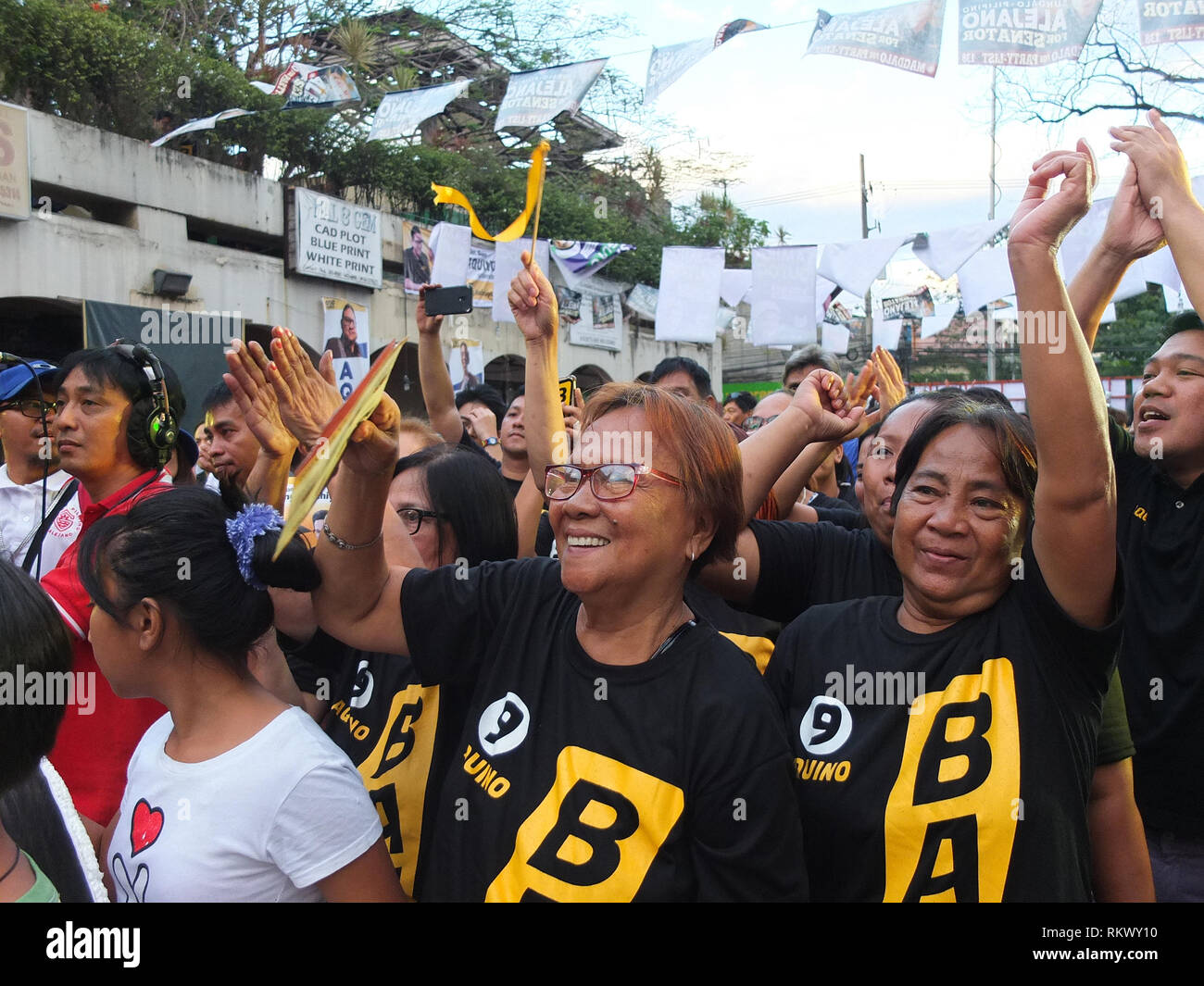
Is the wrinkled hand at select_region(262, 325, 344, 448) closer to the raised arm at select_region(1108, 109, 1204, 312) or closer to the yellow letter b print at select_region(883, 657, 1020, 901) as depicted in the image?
the yellow letter b print at select_region(883, 657, 1020, 901)

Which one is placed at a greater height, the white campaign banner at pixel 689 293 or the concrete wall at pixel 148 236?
the concrete wall at pixel 148 236

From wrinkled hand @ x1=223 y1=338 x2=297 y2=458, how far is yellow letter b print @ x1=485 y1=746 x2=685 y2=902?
0.87 metres

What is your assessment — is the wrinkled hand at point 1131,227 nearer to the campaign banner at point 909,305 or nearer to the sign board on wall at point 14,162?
the sign board on wall at point 14,162

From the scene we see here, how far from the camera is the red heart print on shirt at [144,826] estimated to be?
1633mm

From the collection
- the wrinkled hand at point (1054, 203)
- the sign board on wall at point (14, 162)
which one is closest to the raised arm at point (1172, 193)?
the wrinkled hand at point (1054, 203)

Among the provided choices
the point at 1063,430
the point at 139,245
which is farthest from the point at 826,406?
the point at 139,245

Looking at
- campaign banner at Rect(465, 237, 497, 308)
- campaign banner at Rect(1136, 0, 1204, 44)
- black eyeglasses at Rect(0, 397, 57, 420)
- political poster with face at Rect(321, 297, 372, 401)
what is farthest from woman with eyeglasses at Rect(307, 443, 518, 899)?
campaign banner at Rect(465, 237, 497, 308)

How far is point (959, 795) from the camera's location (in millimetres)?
1556

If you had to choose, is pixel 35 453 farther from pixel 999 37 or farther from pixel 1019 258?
pixel 999 37

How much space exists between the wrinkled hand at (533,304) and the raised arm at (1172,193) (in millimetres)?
1262

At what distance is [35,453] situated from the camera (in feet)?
11.9

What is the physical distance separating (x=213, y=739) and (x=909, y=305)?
1582 cm

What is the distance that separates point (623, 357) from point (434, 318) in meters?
16.8
